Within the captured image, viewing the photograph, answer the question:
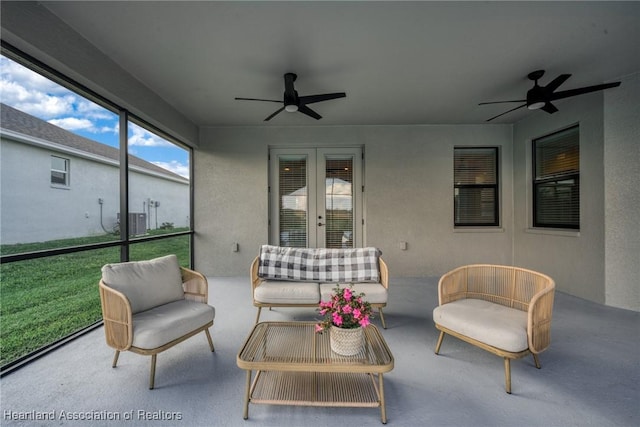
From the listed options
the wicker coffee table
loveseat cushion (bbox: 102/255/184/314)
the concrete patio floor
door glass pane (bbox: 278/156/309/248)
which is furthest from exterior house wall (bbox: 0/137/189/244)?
the wicker coffee table

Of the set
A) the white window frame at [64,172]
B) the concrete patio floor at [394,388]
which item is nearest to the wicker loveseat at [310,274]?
the concrete patio floor at [394,388]

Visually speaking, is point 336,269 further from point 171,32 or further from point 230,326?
point 171,32

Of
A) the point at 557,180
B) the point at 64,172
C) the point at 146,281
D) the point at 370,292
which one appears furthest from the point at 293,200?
the point at 557,180

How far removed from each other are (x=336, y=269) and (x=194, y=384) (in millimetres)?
1600

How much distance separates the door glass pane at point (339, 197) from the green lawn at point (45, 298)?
293 centimetres

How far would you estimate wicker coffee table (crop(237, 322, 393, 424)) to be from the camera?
4.52 ft

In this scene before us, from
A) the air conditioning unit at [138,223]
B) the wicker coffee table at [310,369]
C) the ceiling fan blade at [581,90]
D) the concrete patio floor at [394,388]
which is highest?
the ceiling fan blade at [581,90]

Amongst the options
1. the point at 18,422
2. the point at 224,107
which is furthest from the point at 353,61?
the point at 18,422

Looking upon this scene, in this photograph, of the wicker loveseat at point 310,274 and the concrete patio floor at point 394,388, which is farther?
the wicker loveseat at point 310,274

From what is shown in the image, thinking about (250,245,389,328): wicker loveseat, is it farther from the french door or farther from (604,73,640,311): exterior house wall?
(604,73,640,311): exterior house wall

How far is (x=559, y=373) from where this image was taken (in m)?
1.80

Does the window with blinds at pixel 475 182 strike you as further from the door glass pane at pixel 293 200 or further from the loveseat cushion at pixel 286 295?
the loveseat cushion at pixel 286 295

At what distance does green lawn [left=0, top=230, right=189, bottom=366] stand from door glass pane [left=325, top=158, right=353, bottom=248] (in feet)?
9.60

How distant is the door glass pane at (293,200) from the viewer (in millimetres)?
4660
